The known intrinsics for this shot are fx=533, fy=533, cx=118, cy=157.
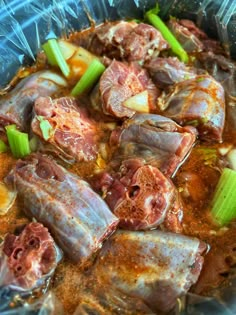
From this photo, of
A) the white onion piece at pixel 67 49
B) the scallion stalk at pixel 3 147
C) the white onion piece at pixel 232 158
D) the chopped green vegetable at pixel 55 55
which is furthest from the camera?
the white onion piece at pixel 67 49

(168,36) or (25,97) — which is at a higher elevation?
(25,97)

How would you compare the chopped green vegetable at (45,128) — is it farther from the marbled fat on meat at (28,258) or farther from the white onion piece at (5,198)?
the marbled fat on meat at (28,258)

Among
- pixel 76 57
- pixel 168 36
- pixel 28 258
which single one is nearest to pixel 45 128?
pixel 76 57

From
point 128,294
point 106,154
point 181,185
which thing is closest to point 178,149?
point 181,185

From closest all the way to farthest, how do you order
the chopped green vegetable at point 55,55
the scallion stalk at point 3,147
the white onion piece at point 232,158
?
the white onion piece at point 232,158, the scallion stalk at point 3,147, the chopped green vegetable at point 55,55

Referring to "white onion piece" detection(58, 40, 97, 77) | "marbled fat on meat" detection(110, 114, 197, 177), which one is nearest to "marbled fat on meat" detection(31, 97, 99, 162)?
"marbled fat on meat" detection(110, 114, 197, 177)

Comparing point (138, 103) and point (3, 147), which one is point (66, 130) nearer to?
point (3, 147)

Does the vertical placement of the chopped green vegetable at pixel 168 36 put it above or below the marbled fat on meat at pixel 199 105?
above

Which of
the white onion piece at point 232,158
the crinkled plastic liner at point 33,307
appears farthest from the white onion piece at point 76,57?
the crinkled plastic liner at point 33,307
